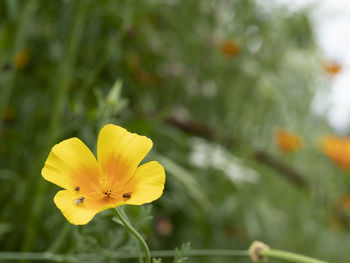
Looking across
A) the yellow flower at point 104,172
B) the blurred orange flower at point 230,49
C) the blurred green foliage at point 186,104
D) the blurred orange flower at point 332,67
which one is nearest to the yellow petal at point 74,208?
the yellow flower at point 104,172

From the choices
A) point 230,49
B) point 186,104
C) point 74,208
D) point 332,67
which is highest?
point 332,67

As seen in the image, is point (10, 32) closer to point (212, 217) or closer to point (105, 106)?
point (105, 106)

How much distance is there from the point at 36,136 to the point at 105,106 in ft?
1.68

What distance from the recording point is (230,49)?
1516 millimetres

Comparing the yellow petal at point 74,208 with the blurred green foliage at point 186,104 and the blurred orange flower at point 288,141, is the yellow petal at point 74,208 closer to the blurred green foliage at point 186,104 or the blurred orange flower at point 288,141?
the blurred green foliage at point 186,104

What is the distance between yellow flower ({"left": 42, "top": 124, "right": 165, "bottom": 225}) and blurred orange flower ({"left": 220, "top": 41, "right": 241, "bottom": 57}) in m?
1.12

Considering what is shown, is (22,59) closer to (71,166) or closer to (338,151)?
(71,166)

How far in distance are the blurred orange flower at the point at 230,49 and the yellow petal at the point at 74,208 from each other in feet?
3.81

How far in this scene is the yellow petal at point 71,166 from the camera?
0.43 m

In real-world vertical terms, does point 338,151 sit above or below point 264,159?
above

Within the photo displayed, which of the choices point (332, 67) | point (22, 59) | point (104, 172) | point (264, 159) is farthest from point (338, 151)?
point (104, 172)

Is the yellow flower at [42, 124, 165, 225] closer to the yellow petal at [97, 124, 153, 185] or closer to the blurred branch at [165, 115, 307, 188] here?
the yellow petal at [97, 124, 153, 185]

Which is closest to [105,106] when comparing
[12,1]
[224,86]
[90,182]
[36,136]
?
[90,182]

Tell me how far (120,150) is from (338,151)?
143 centimetres
